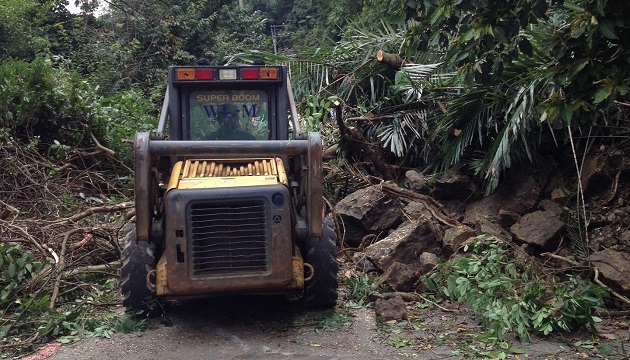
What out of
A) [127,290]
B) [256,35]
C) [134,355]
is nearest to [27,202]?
[127,290]

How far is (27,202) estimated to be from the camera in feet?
30.5

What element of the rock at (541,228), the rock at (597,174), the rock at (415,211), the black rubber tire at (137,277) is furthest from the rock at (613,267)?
the black rubber tire at (137,277)

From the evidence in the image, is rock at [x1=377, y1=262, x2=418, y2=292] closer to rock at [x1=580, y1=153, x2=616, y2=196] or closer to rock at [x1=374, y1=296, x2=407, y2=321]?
rock at [x1=374, y1=296, x2=407, y2=321]

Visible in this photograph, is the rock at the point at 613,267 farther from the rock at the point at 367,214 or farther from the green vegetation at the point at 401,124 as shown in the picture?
the rock at the point at 367,214

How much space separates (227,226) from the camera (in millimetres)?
6031

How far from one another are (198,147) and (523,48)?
259 centimetres

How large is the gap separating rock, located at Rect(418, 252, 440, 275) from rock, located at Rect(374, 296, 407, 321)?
0.74m

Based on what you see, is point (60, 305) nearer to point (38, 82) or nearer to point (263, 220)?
point (263, 220)

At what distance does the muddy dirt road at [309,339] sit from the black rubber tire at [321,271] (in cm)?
18

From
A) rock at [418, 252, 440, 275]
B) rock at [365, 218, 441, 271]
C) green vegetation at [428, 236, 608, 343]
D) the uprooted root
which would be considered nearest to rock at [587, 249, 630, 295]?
green vegetation at [428, 236, 608, 343]

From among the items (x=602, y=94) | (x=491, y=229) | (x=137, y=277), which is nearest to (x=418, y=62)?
(x=491, y=229)

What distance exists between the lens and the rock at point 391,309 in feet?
21.8

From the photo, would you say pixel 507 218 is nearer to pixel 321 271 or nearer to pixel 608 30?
pixel 321 271

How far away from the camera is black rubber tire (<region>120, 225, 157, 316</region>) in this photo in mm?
6496
